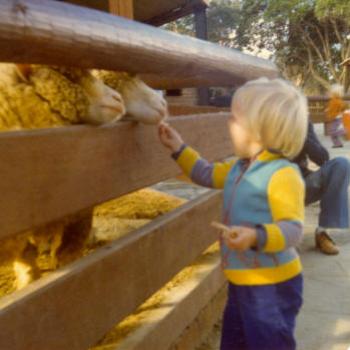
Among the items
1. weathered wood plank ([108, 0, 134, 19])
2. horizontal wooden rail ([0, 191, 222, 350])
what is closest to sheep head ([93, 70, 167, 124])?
horizontal wooden rail ([0, 191, 222, 350])

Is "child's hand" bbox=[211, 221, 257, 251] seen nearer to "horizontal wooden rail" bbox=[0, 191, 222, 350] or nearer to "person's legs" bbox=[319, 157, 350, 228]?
"horizontal wooden rail" bbox=[0, 191, 222, 350]

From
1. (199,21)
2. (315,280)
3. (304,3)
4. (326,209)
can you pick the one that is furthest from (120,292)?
(304,3)

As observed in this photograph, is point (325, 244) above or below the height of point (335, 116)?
below

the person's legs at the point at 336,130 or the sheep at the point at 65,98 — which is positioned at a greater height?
the sheep at the point at 65,98

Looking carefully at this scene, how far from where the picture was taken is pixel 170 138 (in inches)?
75.0

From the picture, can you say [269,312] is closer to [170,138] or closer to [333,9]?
[170,138]

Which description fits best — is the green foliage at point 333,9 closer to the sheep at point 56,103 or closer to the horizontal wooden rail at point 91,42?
the horizontal wooden rail at point 91,42

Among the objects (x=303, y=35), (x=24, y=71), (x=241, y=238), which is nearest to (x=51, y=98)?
(x=24, y=71)

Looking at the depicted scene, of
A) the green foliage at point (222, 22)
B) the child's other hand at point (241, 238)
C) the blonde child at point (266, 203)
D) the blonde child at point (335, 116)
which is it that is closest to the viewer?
the child's other hand at point (241, 238)

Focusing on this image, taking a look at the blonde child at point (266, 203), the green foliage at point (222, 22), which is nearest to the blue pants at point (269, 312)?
the blonde child at point (266, 203)

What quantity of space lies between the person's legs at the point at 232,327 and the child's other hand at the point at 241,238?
1.14 feet

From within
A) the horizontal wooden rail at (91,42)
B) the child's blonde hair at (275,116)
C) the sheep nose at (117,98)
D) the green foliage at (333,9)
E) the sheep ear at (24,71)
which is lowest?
the child's blonde hair at (275,116)

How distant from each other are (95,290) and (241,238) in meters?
0.47

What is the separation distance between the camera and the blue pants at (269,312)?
1582 millimetres
